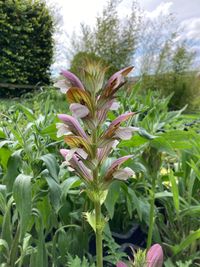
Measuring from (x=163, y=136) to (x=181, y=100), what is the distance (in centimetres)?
714

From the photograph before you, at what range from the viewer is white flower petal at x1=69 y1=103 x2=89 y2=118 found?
1.19ft

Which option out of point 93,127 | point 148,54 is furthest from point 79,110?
point 148,54

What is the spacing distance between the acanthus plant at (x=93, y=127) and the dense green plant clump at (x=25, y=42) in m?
7.99

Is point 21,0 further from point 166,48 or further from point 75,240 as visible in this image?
point 75,240

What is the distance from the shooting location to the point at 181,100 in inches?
301

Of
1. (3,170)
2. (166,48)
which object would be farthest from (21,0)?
(3,170)

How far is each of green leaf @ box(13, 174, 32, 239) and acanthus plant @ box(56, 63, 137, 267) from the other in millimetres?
201

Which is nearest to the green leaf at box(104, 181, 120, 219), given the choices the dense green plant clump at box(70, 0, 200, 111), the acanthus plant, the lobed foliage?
the lobed foliage

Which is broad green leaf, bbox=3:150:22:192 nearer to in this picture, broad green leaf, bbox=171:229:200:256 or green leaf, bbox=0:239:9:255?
green leaf, bbox=0:239:9:255

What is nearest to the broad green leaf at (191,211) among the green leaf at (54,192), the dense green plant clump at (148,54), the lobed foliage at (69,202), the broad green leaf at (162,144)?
the lobed foliage at (69,202)

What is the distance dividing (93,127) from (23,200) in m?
0.25

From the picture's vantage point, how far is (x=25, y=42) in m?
8.49

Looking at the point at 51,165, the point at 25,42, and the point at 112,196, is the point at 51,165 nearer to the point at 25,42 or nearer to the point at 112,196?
the point at 112,196

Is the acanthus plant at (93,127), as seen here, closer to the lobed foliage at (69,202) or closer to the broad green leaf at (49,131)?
the lobed foliage at (69,202)
